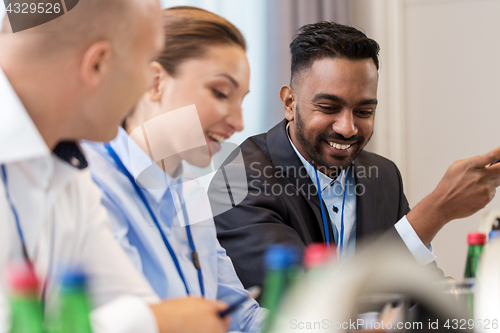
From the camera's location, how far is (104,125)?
490 millimetres

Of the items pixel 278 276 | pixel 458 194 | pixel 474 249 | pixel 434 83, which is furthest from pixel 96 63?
pixel 434 83

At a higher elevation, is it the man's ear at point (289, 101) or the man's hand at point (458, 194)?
the man's ear at point (289, 101)

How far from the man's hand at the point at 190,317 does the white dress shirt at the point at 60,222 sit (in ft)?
0.05

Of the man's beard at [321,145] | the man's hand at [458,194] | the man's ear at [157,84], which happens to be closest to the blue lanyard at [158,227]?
the man's ear at [157,84]

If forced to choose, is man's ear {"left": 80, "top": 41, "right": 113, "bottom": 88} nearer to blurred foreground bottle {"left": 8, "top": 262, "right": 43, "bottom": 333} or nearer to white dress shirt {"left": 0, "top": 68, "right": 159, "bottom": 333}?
white dress shirt {"left": 0, "top": 68, "right": 159, "bottom": 333}

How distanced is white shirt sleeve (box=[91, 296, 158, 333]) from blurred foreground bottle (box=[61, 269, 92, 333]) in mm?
50

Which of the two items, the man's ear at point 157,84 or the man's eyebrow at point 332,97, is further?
the man's eyebrow at point 332,97

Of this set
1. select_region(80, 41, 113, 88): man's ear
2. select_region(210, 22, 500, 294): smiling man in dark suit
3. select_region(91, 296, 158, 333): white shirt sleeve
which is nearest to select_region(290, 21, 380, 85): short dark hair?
select_region(210, 22, 500, 294): smiling man in dark suit

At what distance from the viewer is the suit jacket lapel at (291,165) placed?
1121mm

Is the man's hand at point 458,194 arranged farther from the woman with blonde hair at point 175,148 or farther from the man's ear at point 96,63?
the man's ear at point 96,63

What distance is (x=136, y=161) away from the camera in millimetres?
683

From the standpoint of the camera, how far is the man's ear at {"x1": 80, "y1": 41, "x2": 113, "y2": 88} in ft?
1.50

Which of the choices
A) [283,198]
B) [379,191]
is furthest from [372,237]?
[283,198]

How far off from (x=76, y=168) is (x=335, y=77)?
80 centimetres
